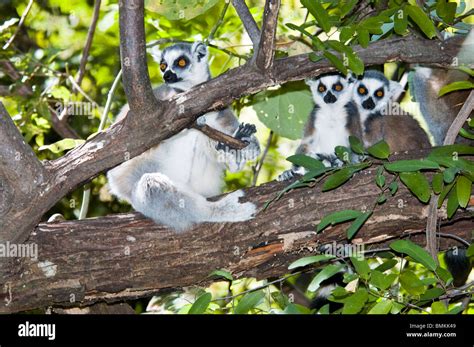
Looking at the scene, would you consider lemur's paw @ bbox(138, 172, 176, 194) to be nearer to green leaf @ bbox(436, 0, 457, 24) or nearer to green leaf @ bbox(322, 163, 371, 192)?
green leaf @ bbox(322, 163, 371, 192)

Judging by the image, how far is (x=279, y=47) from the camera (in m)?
5.23

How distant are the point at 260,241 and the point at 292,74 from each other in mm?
996

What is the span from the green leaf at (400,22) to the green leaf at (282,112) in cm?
176

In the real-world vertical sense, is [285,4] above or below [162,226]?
above

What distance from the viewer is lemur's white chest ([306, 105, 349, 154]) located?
4949mm

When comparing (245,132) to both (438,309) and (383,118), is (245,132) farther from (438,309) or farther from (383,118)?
(438,309)

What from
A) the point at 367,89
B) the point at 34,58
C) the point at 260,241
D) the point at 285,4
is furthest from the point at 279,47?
the point at 34,58

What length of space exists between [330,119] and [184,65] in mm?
1183

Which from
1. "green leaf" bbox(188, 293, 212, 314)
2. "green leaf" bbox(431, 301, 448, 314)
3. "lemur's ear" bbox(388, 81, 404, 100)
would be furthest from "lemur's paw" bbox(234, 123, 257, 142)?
"green leaf" bbox(431, 301, 448, 314)

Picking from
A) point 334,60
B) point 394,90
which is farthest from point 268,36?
→ point 394,90

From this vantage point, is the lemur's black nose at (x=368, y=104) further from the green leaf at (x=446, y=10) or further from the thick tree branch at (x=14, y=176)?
the thick tree branch at (x=14, y=176)

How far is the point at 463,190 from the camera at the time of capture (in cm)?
334

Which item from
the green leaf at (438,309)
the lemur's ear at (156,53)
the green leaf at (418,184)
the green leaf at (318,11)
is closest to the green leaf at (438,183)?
the green leaf at (418,184)
